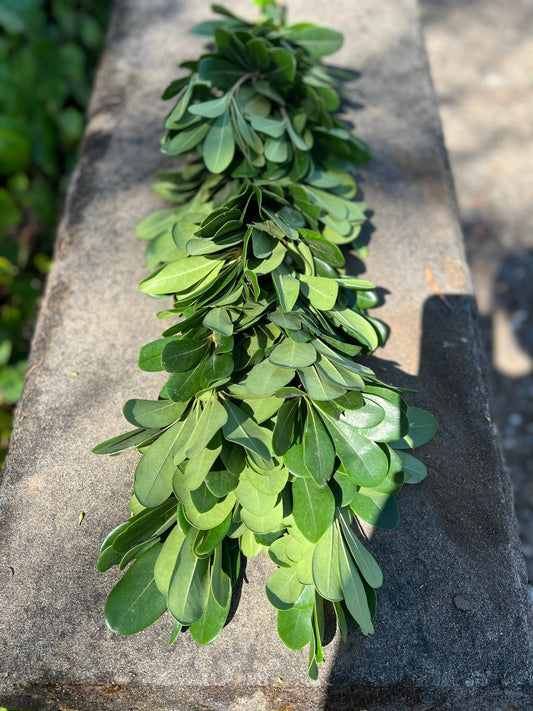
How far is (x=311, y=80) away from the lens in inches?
77.5

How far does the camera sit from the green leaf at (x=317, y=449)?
1140 millimetres

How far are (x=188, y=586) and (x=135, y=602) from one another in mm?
115

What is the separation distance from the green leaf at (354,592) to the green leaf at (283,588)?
0.36 feet

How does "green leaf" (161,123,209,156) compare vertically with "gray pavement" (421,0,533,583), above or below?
above

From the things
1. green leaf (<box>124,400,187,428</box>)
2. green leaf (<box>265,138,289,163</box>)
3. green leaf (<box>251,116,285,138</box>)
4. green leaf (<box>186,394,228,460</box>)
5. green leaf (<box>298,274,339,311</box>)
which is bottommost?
green leaf (<box>124,400,187,428</box>)

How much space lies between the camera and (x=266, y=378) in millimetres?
1164

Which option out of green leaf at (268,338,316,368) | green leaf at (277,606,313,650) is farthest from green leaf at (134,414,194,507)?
green leaf at (277,606,313,650)

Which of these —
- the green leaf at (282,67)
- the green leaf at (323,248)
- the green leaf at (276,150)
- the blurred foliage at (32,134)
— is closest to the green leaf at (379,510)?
the green leaf at (323,248)

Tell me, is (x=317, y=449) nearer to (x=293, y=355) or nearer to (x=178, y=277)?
(x=293, y=355)

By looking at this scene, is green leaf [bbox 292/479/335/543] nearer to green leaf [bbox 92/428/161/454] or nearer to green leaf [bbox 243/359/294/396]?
green leaf [bbox 243/359/294/396]

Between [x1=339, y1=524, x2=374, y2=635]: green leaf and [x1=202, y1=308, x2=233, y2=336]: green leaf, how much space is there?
49 cm

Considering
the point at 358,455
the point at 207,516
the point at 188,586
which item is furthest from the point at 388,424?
the point at 188,586

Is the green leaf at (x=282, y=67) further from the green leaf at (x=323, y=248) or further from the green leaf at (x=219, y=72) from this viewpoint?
the green leaf at (x=323, y=248)

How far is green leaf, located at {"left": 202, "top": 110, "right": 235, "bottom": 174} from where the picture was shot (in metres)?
1.61
